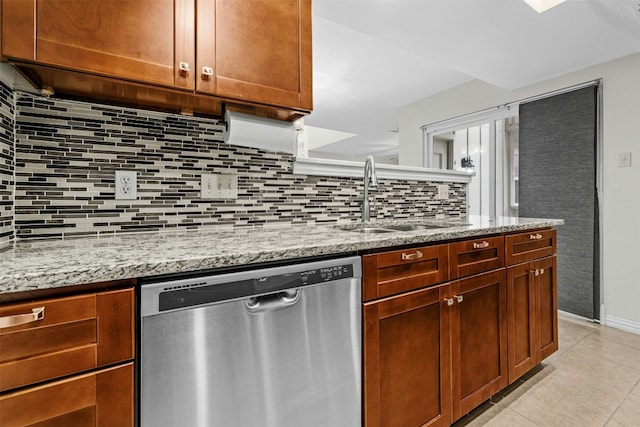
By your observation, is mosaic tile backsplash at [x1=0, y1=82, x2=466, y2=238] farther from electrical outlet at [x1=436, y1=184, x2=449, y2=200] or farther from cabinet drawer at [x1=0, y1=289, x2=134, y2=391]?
electrical outlet at [x1=436, y1=184, x2=449, y2=200]

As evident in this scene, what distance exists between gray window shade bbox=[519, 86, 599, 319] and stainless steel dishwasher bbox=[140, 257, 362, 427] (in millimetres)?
3026

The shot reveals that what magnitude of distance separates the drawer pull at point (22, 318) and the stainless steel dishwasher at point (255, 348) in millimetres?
180

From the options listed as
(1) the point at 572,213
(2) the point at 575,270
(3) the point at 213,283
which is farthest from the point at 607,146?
(3) the point at 213,283

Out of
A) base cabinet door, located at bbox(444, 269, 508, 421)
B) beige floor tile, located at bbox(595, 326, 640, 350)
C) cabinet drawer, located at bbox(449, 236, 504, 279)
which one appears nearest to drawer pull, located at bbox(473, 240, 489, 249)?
cabinet drawer, located at bbox(449, 236, 504, 279)

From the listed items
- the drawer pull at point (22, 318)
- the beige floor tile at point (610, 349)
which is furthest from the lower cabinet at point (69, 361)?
the beige floor tile at point (610, 349)

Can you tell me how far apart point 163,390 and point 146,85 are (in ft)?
3.08

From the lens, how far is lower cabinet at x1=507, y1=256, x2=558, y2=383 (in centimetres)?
165

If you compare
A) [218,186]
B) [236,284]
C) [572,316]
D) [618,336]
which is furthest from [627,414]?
[218,186]

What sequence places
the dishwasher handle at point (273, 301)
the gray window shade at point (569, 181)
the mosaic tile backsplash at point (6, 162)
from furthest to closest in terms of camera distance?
the gray window shade at point (569, 181)
the mosaic tile backsplash at point (6, 162)
the dishwasher handle at point (273, 301)

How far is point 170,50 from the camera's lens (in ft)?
3.62

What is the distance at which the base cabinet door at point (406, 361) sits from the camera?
1.10 m

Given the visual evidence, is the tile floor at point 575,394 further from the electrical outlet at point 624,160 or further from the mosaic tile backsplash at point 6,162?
the mosaic tile backsplash at point 6,162

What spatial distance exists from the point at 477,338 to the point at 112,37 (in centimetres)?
184

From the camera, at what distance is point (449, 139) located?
4.77m
